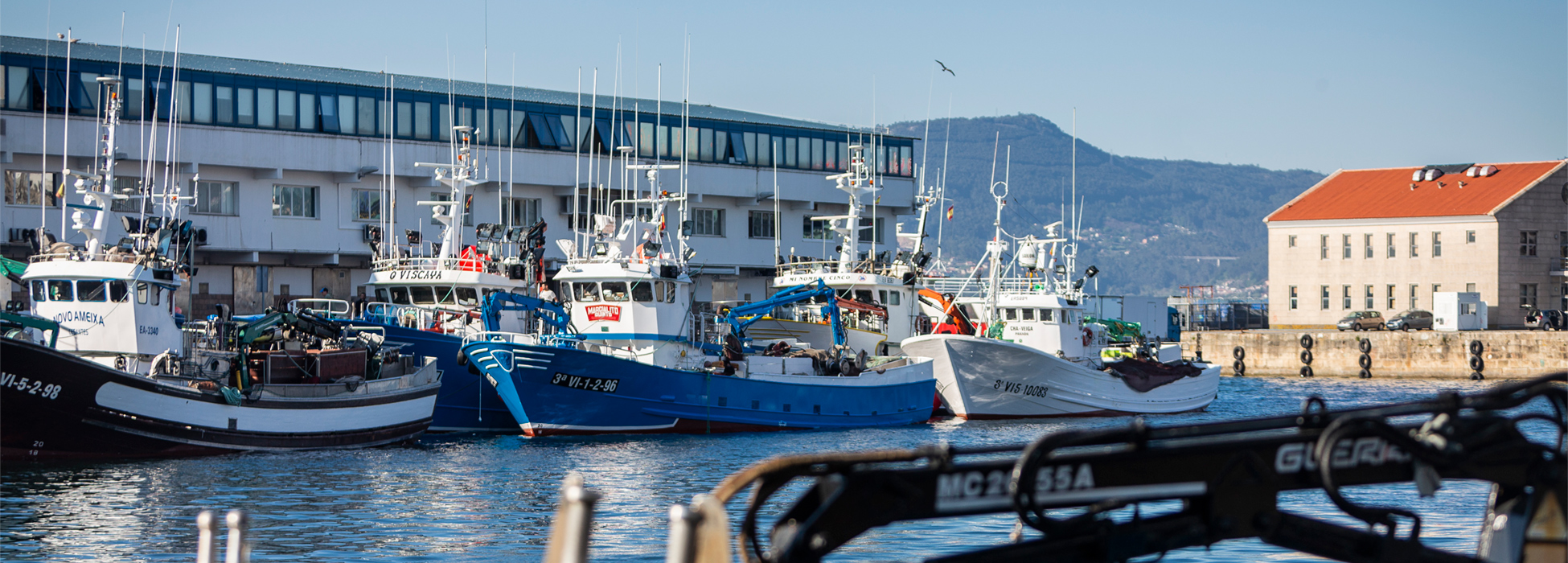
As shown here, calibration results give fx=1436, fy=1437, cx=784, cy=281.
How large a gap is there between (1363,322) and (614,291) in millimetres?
43581

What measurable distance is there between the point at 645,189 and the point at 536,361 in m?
20.4

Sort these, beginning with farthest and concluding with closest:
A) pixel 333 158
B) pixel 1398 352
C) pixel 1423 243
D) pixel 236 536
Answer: pixel 1423 243, pixel 1398 352, pixel 333 158, pixel 236 536

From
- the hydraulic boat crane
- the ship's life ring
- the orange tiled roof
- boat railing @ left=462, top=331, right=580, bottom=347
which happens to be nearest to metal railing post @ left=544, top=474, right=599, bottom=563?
the hydraulic boat crane

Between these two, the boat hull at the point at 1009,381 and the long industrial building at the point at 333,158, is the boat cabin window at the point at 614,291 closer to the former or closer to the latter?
the long industrial building at the point at 333,158

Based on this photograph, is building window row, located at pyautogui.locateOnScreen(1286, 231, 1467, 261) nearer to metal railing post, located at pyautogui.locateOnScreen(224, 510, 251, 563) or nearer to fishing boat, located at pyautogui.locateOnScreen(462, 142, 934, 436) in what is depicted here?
fishing boat, located at pyautogui.locateOnScreen(462, 142, 934, 436)

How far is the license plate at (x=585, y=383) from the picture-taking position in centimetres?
2964

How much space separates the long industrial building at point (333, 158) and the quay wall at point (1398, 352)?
20.5m

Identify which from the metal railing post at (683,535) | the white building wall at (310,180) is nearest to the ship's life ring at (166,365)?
the white building wall at (310,180)

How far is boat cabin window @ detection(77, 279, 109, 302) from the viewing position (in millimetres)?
25516

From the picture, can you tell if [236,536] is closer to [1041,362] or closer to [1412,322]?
[1041,362]

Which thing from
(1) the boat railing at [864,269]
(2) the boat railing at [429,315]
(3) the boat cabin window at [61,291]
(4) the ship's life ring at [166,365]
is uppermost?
(1) the boat railing at [864,269]

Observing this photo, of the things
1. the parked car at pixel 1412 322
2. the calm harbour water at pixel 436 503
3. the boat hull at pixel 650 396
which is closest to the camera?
the calm harbour water at pixel 436 503

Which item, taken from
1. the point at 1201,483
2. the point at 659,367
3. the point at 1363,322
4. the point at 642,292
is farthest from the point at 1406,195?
the point at 1201,483

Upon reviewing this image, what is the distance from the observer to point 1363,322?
212 ft
